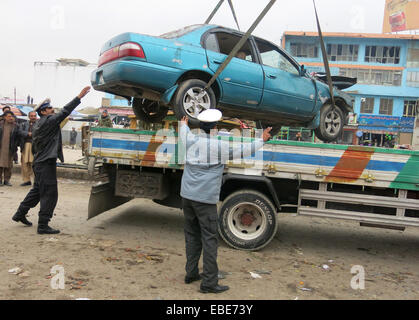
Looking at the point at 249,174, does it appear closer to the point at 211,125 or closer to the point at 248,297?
the point at 211,125

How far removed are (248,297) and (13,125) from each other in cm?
750

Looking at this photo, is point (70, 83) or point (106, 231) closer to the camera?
point (106, 231)

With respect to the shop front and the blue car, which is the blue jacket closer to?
the blue car

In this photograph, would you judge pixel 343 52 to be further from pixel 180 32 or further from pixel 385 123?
pixel 180 32

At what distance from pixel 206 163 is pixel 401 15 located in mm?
45422

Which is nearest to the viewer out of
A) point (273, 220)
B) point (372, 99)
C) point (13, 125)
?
point (273, 220)

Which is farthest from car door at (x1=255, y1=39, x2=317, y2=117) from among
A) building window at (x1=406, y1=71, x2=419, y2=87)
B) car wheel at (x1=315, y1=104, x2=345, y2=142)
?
building window at (x1=406, y1=71, x2=419, y2=87)

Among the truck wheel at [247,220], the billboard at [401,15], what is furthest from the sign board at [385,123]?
the truck wheel at [247,220]

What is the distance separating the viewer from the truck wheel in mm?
4348

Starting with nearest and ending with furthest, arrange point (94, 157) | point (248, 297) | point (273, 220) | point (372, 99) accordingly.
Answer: point (248, 297), point (273, 220), point (94, 157), point (372, 99)

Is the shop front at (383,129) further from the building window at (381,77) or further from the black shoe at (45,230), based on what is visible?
the black shoe at (45,230)

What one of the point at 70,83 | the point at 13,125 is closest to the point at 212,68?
the point at 13,125

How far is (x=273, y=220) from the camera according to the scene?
14.2 feet

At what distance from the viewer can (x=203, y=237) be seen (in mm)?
3213
